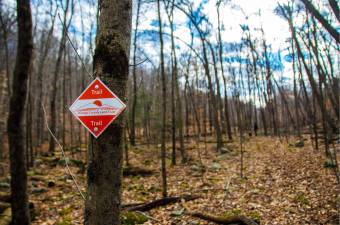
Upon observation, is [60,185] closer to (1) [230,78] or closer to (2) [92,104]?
(2) [92,104]

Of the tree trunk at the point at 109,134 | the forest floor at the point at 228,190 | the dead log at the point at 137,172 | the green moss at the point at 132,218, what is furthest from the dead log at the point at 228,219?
the dead log at the point at 137,172

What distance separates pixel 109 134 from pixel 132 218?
14.6 ft

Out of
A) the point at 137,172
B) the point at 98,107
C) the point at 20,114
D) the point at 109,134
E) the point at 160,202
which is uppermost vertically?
the point at 20,114

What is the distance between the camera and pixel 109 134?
1.59 m

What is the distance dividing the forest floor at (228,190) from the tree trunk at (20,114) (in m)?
1.59

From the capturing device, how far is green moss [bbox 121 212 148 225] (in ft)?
17.5

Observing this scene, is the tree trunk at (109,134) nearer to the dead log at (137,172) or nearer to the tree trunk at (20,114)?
the tree trunk at (20,114)

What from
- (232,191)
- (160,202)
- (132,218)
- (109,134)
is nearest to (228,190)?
(232,191)

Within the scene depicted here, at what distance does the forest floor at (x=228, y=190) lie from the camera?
217 inches

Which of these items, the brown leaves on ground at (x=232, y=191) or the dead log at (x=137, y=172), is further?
the dead log at (x=137, y=172)

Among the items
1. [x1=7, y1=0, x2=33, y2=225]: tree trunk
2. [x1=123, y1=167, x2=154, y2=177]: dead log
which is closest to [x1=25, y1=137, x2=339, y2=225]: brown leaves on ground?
[x1=123, y1=167, x2=154, y2=177]: dead log

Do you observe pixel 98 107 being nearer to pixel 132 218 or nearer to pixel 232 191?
pixel 132 218

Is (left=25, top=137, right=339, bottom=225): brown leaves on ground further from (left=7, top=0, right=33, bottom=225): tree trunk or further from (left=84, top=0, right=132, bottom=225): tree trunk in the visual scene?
(left=84, top=0, right=132, bottom=225): tree trunk

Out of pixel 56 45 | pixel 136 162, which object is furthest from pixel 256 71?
pixel 56 45
